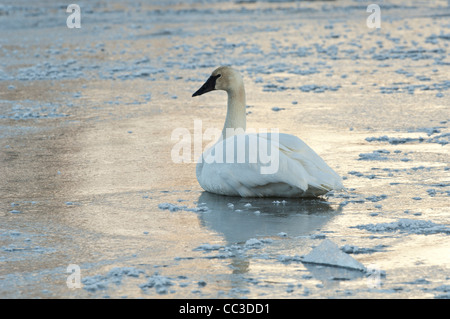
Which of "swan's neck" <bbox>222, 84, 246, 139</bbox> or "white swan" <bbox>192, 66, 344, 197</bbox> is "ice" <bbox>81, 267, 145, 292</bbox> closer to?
"white swan" <bbox>192, 66, 344, 197</bbox>

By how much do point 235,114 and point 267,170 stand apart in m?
1.32

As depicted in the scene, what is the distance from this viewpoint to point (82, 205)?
270 inches

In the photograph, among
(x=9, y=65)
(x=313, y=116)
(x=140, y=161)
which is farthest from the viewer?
(x=9, y=65)

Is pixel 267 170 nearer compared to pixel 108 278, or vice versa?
pixel 108 278

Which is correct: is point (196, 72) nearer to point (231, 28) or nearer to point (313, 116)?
point (313, 116)

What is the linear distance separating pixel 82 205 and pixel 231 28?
14466 millimetres

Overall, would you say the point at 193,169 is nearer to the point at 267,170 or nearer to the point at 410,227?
the point at 267,170

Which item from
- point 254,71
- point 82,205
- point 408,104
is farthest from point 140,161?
point 254,71

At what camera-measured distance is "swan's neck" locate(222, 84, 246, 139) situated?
774 centimetres

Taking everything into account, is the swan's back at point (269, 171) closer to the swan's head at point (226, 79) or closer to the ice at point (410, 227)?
the ice at point (410, 227)

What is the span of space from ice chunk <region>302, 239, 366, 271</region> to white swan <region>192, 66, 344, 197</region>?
1.43 m

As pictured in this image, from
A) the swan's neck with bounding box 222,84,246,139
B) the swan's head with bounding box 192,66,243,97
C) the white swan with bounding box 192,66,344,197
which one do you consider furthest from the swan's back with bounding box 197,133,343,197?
the swan's head with bounding box 192,66,243,97

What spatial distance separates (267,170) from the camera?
21.8 ft

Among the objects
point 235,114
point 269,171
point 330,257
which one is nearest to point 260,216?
point 269,171
